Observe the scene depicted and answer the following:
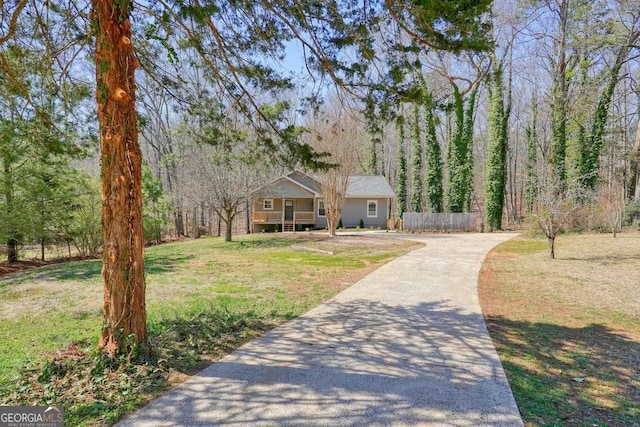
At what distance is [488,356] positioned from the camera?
149 inches

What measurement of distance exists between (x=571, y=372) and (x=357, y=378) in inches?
86.0

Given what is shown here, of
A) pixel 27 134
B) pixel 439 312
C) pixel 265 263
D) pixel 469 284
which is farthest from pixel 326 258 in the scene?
pixel 27 134

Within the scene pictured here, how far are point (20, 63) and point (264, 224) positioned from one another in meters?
19.9

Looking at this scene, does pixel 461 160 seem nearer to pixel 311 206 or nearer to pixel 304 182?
pixel 311 206

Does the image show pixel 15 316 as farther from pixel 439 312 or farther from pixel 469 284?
pixel 469 284

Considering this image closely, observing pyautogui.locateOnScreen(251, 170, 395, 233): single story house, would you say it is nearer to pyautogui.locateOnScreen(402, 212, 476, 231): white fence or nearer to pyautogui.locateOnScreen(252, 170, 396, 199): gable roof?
A: pyautogui.locateOnScreen(252, 170, 396, 199): gable roof

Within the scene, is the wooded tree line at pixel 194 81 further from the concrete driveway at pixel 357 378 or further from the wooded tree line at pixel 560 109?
the concrete driveway at pixel 357 378

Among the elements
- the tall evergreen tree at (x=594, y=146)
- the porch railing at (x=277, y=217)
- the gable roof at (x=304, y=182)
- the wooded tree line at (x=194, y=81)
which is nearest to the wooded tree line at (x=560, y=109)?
the tall evergreen tree at (x=594, y=146)

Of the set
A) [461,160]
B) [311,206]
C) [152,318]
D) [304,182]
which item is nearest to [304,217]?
[311,206]

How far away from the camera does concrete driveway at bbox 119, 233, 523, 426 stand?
2.60 metres

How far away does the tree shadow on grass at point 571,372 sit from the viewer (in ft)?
8.88

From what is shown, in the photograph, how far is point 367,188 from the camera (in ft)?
82.9

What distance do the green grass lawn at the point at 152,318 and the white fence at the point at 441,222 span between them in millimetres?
12015

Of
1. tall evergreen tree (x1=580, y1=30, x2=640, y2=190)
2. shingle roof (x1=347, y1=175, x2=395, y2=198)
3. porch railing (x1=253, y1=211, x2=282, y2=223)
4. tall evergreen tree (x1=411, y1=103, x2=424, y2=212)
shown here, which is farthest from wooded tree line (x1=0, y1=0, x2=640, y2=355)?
tall evergreen tree (x1=411, y1=103, x2=424, y2=212)
